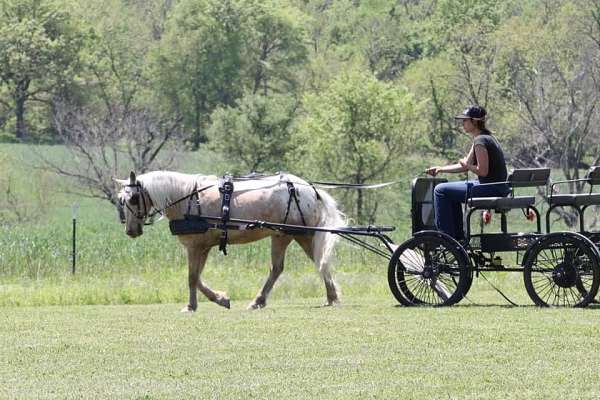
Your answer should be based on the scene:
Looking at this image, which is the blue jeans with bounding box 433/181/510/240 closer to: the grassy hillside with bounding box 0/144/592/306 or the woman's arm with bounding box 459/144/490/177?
the woman's arm with bounding box 459/144/490/177

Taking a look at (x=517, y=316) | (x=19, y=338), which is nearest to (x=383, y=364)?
(x=517, y=316)

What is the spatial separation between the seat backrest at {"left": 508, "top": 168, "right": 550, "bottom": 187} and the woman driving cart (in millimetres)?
179

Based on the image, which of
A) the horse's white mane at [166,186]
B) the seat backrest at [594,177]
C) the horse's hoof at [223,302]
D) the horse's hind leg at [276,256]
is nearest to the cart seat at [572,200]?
the seat backrest at [594,177]

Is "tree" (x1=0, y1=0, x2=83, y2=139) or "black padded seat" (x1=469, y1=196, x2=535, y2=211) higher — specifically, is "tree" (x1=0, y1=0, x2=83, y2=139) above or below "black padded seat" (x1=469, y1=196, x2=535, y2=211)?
above

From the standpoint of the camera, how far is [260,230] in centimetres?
1667

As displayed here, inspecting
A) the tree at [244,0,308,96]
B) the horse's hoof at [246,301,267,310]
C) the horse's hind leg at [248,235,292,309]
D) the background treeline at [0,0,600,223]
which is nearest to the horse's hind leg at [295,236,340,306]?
the horse's hind leg at [248,235,292,309]

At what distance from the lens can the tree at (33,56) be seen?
82.7m

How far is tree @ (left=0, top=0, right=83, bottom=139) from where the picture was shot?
82688mm

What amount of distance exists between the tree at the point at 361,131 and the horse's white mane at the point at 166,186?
41803mm

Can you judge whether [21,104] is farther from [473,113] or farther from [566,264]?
[566,264]

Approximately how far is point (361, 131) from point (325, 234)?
1684 inches

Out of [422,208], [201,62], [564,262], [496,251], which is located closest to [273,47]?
[201,62]

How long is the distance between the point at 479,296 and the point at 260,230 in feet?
10.6

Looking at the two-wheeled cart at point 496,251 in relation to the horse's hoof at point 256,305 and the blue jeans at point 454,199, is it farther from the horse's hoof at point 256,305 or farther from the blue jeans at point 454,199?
the horse's hoof at point 256,305
